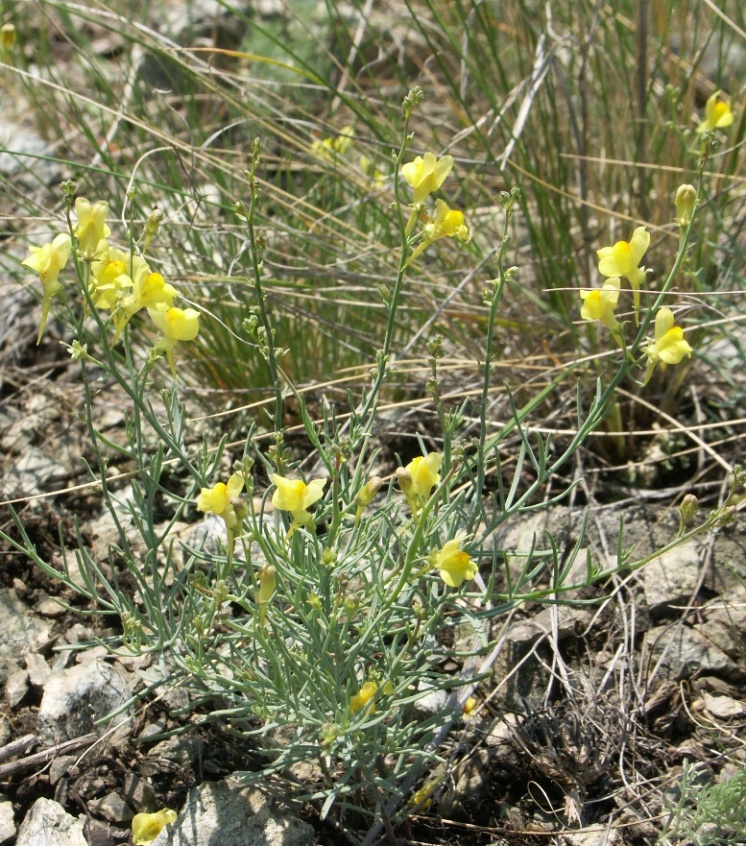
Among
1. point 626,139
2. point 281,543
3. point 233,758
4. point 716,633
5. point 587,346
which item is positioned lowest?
point 716,633

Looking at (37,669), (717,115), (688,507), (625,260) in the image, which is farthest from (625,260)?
(37,669)

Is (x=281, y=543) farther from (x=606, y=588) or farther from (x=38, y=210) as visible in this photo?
(x=38, y=210)

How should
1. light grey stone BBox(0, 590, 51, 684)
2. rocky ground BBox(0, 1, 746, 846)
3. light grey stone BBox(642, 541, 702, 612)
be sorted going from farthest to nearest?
light grey stone BBox(642, 541, 702, 612) < light grey stone BBox(0, 590, 51, 684) < rocky ground BBox(0, 1, 746, 846)

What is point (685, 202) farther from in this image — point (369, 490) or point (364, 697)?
point (364, 697)

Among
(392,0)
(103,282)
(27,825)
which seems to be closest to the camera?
(103,282)

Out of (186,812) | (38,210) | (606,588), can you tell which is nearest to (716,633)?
(606,588)

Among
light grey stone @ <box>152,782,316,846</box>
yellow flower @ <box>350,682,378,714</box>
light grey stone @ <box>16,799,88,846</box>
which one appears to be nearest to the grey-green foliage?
yellow flower @ <box>350,682,378,714</box>

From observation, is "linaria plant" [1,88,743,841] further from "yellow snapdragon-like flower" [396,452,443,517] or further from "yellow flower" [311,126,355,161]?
"yellow flower" [311,126,355,161]
